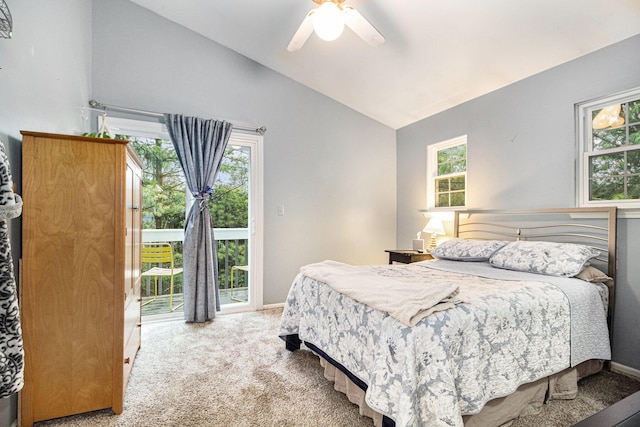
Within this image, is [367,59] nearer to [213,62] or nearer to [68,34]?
[213,62]

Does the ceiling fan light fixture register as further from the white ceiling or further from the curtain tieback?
the curtain tieback

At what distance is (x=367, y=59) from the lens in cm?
328

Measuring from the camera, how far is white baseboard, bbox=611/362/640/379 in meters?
2.28

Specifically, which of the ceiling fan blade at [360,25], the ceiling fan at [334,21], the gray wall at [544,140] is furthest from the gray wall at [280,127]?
the ceiling fan blade at [360,25]

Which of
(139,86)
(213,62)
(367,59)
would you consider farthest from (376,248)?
(139,86)

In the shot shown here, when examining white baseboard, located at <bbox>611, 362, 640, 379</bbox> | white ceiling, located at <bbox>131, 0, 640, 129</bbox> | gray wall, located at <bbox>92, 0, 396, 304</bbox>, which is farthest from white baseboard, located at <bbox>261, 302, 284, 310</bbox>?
white baseboard, located at <bbox>611, 362, 640, 379</bbox>

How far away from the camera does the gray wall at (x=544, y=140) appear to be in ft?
7.64

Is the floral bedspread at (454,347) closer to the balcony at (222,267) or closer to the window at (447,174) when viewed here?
the window at (447,174)

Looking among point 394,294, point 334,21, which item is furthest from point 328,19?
point 394,294

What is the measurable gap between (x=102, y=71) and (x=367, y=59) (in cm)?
258

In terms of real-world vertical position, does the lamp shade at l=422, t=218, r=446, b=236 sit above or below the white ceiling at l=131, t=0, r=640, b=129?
below

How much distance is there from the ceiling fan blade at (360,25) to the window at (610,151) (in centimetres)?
179

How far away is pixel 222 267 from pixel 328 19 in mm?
3015

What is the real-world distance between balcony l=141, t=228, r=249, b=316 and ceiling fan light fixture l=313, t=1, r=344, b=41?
2.47 meters
